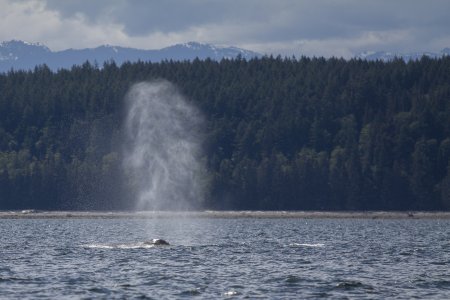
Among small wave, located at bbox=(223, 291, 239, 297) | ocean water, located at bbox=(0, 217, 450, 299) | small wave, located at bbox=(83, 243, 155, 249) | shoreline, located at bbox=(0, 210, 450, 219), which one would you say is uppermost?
shoreline, located at bbox=(0, 210, 450, 219)

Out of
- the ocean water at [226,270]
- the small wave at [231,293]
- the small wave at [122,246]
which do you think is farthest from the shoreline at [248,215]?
the small wave at [231,293]

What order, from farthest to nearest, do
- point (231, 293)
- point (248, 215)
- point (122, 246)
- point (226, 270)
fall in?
point (248, 215) → point (122, 246) → point (226, 270) → point (231, 293)

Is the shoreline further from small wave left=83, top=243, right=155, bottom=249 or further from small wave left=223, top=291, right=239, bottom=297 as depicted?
small wave left=223, top=291, right=239, bottom=297

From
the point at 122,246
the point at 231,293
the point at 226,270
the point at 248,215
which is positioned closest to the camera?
the point at 231,293

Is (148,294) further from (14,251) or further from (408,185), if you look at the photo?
(408,185)

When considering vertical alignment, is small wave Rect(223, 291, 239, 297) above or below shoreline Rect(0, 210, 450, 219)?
below

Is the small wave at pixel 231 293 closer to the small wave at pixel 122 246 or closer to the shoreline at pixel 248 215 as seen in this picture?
the small wave at pixel 122 246

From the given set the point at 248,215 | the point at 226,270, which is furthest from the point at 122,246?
the point at 248,215

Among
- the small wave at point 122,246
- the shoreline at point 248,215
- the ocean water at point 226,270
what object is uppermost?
the shoreline at point 248,215

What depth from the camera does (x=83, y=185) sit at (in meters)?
193

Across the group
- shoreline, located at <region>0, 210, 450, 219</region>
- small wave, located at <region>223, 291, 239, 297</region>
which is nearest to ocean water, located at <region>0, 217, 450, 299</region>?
small wave, located at <region>223, 291, 239, 297</region>

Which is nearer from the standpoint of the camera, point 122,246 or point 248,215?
point 122,246

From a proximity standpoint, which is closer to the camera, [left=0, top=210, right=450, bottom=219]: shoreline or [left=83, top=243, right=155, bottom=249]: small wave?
[left=83, top=243, right=155, bottom=249]: small wave

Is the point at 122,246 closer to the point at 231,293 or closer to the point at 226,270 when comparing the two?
the point at 226,270
